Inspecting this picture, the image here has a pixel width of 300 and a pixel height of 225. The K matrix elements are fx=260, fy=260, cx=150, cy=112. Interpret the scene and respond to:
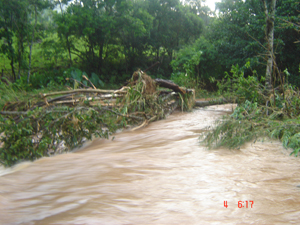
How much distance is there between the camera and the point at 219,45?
45.9 ft

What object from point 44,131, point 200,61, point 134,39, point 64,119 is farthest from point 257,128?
point 134,39

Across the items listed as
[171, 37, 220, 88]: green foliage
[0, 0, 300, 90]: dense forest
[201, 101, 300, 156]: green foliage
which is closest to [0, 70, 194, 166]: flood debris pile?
[201, 101, 300, 156]: green foliage

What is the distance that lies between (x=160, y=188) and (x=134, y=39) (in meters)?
19.5

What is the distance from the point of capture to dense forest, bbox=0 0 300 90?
40.9ft

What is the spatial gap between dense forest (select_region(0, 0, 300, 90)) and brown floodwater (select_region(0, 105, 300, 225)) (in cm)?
621

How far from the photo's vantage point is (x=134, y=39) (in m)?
20.7

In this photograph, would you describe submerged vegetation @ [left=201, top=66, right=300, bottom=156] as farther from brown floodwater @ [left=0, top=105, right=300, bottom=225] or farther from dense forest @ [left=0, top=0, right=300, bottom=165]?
brown floodwater @ [left=0, top=105, right=300, bottom=225]

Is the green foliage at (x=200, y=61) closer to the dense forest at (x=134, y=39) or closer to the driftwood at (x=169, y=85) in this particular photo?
the dense forest at (x=134, y=39)

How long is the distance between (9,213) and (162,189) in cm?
123

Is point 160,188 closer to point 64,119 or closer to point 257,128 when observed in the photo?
point 257,128

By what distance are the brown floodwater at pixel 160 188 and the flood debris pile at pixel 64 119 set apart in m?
0.47

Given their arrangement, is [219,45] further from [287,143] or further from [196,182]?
[196,182]
